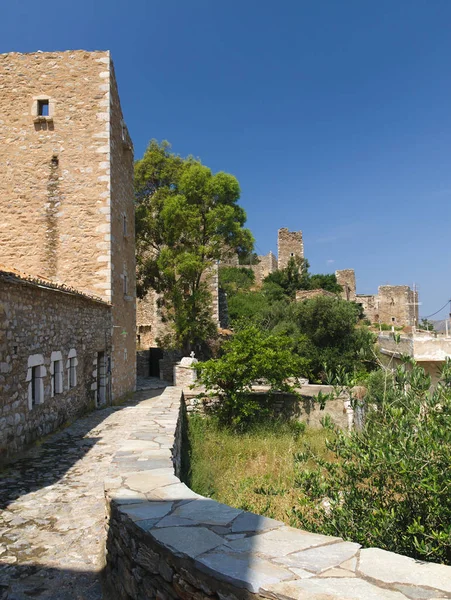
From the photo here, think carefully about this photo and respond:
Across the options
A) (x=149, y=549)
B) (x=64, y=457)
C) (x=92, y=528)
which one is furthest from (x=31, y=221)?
(x=149, y=549)

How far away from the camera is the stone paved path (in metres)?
3.30

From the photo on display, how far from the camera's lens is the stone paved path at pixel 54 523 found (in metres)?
3.30

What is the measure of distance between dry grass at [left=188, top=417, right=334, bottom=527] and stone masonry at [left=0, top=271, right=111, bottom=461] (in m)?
2.70

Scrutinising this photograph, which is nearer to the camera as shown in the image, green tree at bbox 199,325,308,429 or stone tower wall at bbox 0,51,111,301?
green tree at bbox 199,325,308,429

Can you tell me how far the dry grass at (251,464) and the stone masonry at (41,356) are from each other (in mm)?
2699

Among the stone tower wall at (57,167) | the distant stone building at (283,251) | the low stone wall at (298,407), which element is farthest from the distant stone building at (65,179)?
the distant stone building at (283,251)

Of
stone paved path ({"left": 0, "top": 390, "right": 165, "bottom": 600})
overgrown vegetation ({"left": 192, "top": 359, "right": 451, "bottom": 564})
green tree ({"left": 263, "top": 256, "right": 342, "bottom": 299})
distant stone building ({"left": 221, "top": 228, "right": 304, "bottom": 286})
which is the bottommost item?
stone paved path ({"left": 0, "top": 390, "right": 165, "bottom": 600})

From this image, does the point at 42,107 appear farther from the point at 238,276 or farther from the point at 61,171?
the point at 238,276

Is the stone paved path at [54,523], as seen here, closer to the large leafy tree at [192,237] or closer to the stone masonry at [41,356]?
the stone masonry at [41,356]

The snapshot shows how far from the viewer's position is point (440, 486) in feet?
11.6

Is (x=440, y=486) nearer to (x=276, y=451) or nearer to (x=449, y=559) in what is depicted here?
(x=449, y=559)

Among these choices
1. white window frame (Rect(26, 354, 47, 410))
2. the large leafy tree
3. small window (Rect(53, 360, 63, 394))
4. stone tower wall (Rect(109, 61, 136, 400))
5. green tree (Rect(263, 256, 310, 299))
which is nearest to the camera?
white window frame (Rect(26, 354, 47, 410))

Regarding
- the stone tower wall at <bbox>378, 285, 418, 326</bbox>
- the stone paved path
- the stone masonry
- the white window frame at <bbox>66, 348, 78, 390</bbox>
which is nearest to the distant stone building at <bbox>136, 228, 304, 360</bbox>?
the stone masonry

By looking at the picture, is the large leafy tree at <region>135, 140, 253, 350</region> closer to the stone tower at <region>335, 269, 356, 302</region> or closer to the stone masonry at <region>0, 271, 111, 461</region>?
the stone masonry at <region>0, 271, 111, 461</region>
